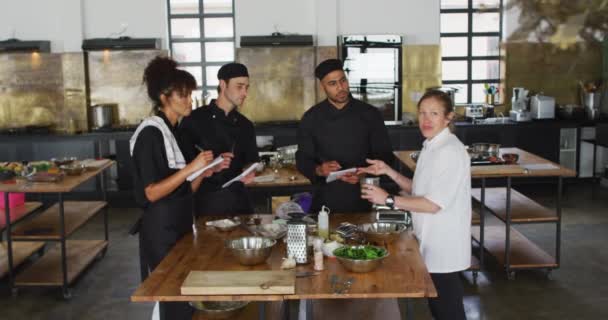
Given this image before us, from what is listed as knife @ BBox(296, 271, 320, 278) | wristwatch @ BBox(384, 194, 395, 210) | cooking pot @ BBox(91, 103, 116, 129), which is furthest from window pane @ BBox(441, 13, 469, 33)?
knife @ BBox(296, 271, 320, 278)

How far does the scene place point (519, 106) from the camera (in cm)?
957

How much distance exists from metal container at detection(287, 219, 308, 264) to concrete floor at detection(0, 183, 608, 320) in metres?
0.91

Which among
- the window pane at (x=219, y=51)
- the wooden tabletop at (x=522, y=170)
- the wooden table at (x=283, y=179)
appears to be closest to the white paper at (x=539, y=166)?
the wooden tabletop at (x=522, y=170)

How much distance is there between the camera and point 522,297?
17.3ft

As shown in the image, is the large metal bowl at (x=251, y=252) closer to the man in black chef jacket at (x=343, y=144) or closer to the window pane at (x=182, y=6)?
the man in black chef jacket at (x=343, y=144)

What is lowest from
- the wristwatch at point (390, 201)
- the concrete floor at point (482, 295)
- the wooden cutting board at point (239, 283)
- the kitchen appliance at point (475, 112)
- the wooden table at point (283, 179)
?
the concrete floor at point (482, 295)

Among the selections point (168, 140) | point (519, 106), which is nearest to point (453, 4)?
point (519, 106)

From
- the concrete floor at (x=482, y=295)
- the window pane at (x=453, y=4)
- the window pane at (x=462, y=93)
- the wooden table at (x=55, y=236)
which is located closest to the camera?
the concrete floor at (x=482, y=295)

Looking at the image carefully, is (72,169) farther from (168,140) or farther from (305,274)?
(305,274)

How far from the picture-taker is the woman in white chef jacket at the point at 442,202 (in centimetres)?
331

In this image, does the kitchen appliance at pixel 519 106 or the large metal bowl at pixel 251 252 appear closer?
the large metal bowl at pixel 251 252

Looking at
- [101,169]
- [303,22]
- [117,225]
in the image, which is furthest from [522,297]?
[303,22]

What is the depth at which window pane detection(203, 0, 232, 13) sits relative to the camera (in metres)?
9.88

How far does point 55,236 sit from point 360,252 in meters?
3.26
